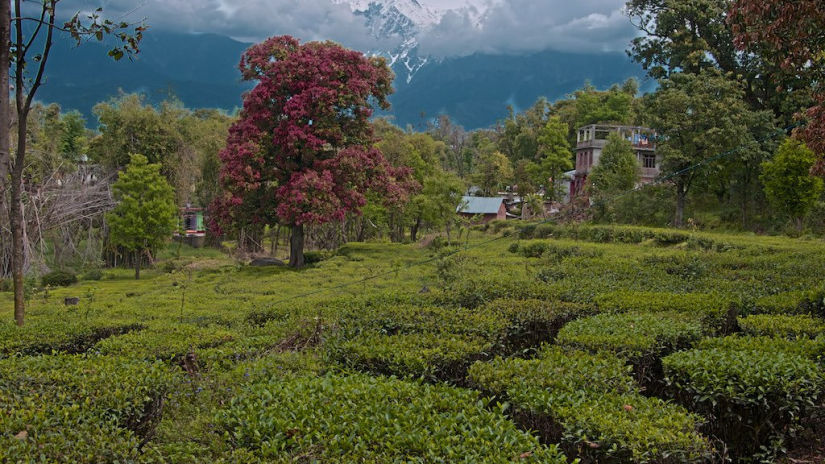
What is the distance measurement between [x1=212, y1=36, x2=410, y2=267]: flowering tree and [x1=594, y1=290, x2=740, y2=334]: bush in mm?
13364

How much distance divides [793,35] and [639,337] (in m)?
5.72

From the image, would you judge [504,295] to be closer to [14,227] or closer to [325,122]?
[14,227]

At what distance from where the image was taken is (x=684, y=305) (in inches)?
341

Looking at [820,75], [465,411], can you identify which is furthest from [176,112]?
[465,411]

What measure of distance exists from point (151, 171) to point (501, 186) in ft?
115

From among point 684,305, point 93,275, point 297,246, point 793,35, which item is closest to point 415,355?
point 684,305

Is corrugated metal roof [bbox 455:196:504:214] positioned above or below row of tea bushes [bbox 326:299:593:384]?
above

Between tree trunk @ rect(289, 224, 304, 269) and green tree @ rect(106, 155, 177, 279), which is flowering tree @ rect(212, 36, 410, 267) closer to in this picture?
tree trunk @ rect(289, 224, 304, 269)

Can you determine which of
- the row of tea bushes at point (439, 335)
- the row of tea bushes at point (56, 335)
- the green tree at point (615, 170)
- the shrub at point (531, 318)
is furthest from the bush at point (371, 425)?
the green tree at point (615, 170)

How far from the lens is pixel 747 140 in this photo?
2619 cm

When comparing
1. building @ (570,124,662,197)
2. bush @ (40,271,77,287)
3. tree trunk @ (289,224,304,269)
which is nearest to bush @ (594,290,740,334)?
tree trunk @ (289,224,304,269)

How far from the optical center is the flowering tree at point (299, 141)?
21797mm

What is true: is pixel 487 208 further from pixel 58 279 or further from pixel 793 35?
pixel 793 35

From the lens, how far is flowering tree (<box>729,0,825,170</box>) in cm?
888
